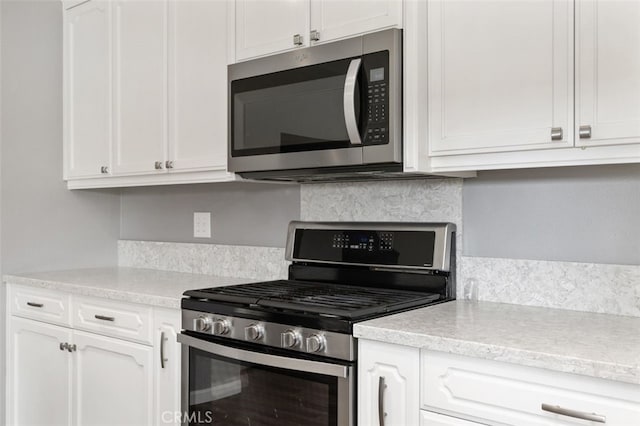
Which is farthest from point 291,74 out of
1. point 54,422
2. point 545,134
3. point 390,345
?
point 54,422

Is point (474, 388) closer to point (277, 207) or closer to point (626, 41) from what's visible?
point (626, 41)

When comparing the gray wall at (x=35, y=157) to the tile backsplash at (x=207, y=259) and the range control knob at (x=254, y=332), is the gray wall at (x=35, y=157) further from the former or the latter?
the range control knob at (x=254, y=332)

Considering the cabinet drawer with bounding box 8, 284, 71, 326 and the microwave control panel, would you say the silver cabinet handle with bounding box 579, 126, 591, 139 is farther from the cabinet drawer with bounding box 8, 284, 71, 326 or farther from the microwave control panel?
the cabinet drawer with bounding box 8, 284, 71, 326

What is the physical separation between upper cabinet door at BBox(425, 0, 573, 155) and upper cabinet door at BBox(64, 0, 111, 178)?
170cm

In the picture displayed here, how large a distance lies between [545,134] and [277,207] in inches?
50.6

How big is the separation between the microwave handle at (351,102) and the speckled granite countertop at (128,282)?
0.85m

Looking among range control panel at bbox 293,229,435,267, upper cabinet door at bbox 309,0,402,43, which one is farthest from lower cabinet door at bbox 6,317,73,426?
upper cabinet door at bbox 309,0,402,43

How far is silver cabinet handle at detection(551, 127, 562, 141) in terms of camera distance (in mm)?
1565

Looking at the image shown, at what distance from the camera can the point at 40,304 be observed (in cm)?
261

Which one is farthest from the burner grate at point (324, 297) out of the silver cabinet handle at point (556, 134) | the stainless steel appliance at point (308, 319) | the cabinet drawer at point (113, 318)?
the silver cabinet handle at point (556, 134)

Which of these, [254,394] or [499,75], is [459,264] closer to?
[499,75]

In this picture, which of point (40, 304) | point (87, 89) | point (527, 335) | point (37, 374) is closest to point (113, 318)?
point (40, 304)

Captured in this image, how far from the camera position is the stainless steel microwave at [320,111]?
180cm

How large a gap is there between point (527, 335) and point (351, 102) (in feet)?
2.78
